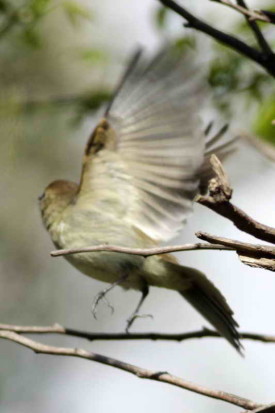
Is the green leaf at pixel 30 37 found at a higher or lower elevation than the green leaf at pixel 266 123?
higher

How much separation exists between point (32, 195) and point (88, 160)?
174 inches

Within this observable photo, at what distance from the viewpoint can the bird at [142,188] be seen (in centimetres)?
307

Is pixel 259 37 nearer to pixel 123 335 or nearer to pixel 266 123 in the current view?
pixel 266 123

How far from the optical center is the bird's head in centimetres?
359

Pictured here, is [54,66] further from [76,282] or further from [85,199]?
[85,199]

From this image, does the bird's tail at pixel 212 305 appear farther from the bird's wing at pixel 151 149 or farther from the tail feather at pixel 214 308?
the bird's wing at pixel 151 149

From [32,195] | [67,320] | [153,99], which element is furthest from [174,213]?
[32,195]

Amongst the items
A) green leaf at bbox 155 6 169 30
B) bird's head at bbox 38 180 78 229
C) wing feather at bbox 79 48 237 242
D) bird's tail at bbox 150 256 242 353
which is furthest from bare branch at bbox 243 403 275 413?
bird's head at bbox 38 180 78 229

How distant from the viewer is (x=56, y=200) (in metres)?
3.62

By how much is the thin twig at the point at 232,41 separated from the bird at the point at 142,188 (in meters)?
0.82

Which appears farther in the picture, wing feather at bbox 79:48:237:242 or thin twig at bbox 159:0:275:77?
wing feather at bbox 79:48:237:242

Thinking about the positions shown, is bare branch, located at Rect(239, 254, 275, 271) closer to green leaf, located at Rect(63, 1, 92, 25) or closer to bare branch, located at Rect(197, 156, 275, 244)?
bare branch, located at Rect(197, 156, 275, 244)

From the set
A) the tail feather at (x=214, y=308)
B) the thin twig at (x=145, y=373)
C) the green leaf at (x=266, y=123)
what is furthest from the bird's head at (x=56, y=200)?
the thin twig at (x=145, y=373)

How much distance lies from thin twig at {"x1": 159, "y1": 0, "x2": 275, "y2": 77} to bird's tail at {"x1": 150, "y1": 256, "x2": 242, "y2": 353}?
118 cm
